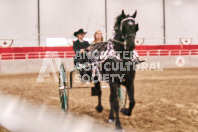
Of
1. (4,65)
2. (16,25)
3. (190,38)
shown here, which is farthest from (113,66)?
(190,38)

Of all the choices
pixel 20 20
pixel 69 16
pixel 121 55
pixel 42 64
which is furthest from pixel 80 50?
pixel 69 16

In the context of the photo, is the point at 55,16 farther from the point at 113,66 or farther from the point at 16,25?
the point at 113,66

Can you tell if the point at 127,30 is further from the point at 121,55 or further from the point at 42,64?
the point at 42,64

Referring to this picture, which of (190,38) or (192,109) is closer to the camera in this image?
(192,109)

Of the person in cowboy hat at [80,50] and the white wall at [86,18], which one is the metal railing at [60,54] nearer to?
the white wall at [86,18]

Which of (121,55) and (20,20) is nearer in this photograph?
(121,55)

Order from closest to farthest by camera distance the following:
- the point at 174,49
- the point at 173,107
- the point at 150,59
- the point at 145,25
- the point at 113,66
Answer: the point at 113,66 < the point at 173,107 < the point at 150,59 < the point at 174,49 < the point at 145,25

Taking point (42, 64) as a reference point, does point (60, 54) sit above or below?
above

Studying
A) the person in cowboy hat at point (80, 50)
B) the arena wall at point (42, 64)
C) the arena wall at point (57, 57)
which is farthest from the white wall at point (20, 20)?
the person in cowboy hat at point (80, 50)

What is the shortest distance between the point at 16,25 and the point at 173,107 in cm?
1658

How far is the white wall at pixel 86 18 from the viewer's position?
20.4 meters

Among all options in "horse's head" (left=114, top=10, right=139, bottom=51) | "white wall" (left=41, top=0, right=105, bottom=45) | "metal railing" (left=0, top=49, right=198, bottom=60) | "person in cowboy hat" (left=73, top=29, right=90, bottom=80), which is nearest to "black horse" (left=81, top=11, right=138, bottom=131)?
"horse's head" (left=114, top=10, right=139, bottom=51)

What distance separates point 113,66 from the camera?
13.8 feet

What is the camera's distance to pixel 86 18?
21.9 meters
